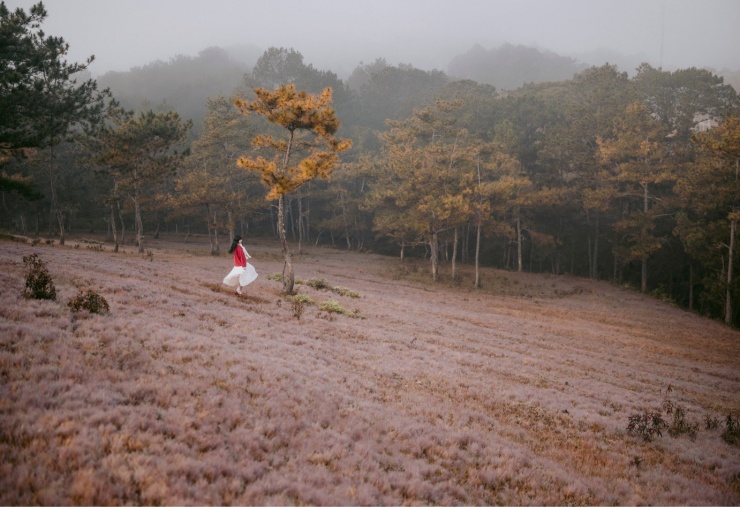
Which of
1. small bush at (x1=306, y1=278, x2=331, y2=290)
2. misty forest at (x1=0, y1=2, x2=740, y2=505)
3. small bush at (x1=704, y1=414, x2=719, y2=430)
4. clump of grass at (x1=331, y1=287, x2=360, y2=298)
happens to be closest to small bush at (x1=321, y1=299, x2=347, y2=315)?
misty forest at (x1=0, y1=2, x2=740, y2=505)

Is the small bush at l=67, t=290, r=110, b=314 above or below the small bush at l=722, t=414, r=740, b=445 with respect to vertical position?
above

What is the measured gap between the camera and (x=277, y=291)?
69.6 ft

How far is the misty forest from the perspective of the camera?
17.8ft

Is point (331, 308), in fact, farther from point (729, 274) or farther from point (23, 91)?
point (729, 274)

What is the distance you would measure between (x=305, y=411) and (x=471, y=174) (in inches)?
1460

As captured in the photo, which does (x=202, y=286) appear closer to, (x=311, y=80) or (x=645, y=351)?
(x=645, y=351)

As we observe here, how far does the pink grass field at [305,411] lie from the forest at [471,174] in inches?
518

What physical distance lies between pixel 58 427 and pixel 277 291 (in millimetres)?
16372

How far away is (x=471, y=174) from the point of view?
132 ft

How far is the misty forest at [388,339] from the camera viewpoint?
17.8 ft

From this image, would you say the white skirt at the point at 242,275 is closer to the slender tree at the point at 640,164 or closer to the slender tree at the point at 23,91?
the slender tree at the point at 23,91

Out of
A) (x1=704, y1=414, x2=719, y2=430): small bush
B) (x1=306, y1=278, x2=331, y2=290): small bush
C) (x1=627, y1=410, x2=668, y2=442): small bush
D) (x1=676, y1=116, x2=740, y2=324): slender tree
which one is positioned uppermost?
(x1=676, y1=116, x2=740, y2=324): slender tree

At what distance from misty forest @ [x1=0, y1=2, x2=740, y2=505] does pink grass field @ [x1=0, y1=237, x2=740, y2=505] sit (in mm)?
51

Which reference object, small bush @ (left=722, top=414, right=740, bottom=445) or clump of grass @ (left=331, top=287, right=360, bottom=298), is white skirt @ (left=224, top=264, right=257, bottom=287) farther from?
small bush @ (left=722, top=414, right=740, bottom=445)
